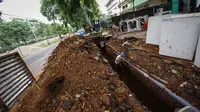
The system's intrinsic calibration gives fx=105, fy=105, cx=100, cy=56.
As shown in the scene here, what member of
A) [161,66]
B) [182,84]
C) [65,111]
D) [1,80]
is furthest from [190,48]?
[1,80]

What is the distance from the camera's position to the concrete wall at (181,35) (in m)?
2.72

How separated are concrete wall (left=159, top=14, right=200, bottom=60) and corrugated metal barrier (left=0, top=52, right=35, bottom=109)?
184 inches

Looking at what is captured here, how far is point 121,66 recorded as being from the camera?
181 inches

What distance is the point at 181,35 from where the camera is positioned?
9.88 ft

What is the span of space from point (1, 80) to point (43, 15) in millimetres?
34749

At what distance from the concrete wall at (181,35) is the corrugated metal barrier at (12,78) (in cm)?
468

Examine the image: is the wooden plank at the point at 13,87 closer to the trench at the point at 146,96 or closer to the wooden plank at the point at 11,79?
the wooden plank at the point at 11,79

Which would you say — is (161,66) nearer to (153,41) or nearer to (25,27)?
(153,41)

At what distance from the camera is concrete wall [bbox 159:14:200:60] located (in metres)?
2.72

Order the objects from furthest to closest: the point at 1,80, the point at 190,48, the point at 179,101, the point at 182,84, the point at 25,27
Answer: the point at 25,27, the point at 190,48, the point at 1,80, the point at 182,84, the point at 179,101

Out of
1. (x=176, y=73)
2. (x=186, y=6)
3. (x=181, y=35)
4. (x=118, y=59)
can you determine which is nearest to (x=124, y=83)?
(x=176, y=73)

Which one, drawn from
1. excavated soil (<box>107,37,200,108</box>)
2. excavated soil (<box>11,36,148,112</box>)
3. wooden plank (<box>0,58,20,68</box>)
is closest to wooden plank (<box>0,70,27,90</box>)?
wooden plank (<box>0,58,20,68</box>)

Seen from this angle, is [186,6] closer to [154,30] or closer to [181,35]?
[154,30]

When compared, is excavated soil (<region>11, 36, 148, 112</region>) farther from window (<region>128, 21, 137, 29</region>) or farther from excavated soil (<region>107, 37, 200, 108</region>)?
window (<region>128, 21, 137, 29</region>)
